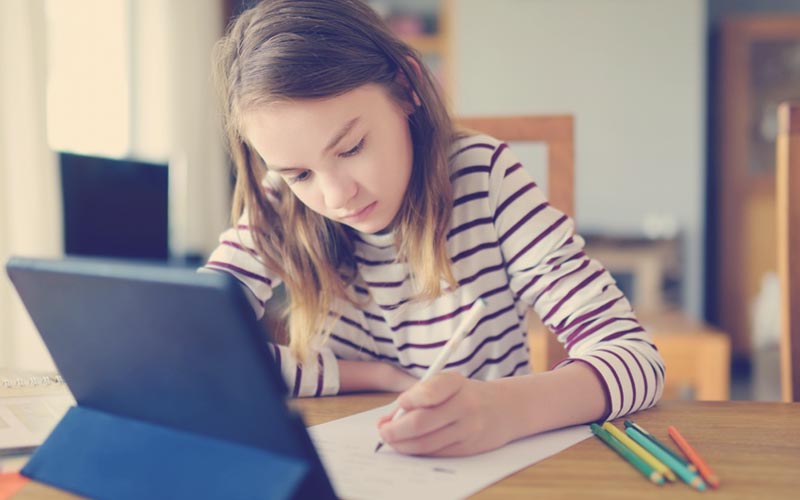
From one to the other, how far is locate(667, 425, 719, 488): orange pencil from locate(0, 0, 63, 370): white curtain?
58.9 inches

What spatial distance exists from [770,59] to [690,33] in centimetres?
47

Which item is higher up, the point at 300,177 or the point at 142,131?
the point at 142,131

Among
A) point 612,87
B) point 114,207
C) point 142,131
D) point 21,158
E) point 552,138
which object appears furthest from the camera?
point 612,87

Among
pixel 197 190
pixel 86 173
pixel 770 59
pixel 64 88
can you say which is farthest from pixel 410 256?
pixel 770 59

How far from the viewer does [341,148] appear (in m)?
0.67

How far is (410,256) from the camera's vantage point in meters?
0.84

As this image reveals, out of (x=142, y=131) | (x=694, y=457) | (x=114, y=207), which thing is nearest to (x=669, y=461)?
(x=694, y=457)

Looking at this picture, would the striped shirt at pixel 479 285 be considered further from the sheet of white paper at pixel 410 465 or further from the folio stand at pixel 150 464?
the folio stand at pixel 150 464

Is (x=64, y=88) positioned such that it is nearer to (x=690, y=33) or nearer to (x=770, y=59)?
(x=690, y=33)

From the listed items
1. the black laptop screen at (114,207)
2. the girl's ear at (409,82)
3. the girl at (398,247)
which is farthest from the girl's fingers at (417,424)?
the black laptop screen at (114,207)

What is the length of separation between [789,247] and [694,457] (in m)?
0.43

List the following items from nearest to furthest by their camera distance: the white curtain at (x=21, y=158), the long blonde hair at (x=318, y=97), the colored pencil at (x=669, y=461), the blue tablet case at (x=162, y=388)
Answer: the blue tablet case at (x=162, y=388) < the colored pencil at (x=669, y=461) < the long blonde hair at (x=318, y=97) < the white curtain at (x=21, y=158)

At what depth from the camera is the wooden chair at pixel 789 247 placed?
0.81 meters

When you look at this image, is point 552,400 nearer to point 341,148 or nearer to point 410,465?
point 410,465
